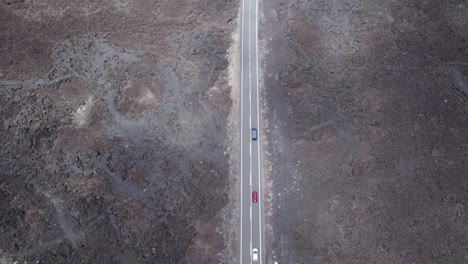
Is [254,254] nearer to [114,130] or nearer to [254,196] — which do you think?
[254,196]

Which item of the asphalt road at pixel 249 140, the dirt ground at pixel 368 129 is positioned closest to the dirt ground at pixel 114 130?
the asphalt road at pixel 249 140

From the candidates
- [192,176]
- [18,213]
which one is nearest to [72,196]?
[18,213]

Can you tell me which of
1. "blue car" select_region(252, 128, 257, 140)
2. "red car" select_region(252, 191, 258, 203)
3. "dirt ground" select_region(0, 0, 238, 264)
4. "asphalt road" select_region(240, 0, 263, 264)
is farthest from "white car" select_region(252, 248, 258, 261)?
"blue car" select_region(252, 128, 257, 140)

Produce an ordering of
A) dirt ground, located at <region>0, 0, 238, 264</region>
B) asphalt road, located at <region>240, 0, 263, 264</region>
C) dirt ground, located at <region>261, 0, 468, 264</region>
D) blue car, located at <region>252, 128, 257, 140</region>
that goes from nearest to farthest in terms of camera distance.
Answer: dirt ground, located at <region>0, 0, 238, 264</region>, asphalt road, located at <region>240, 0, 263, 264</region>, dirt ground, located at <region>261, 0, 468, 264</region>, blue car, located at <region>252, 128, 257, 140</region>

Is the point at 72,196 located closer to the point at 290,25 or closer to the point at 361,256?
the point at 361,256

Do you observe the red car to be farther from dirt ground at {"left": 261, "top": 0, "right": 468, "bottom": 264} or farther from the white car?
the white car

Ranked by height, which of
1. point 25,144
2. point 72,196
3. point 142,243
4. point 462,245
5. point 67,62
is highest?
point 67,62
